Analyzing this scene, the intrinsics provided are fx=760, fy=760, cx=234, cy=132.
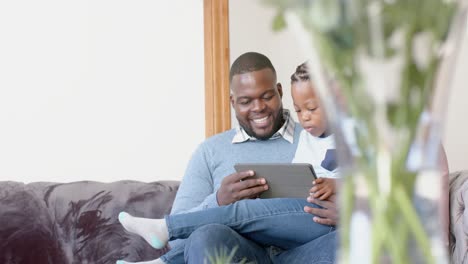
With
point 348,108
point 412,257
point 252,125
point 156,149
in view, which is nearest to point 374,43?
point 348,108

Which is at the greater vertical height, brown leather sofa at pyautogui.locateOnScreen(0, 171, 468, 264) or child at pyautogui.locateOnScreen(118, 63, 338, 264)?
child at pyautogui.locateOnScreen(118, 63, 338, 264)

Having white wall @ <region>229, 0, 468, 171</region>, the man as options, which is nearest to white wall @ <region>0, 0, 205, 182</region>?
white wall @ <region>229, 0, 468, 171</region>

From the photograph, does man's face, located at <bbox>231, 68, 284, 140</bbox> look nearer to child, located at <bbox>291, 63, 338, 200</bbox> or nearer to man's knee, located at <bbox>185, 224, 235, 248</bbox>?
child, located at <bbox>291, 63, 338, 200</bbox>

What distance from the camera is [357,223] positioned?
0.57 m

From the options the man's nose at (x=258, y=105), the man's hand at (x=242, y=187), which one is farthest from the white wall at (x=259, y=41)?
the man's hand at (x=242, y=187)

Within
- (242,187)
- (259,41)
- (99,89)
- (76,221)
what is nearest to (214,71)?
(259,41)

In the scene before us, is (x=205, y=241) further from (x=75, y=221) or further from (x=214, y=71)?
(x=214, y=71)

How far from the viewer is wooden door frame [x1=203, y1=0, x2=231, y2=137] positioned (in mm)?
3219

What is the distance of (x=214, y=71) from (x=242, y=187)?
1.12 metres

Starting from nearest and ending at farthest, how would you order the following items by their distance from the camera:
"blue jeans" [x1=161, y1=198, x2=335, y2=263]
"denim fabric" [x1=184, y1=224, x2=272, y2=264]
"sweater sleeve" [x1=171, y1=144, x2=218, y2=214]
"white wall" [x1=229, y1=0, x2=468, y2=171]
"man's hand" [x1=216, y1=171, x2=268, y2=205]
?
"denim fabric" [x1=184, y1=224, x2=272, y2=264] < "blue jeans" [x1=161, y1=198, x2=335, y2=263] < "man's hand" [x1=216, y1=171, x2=268, y2=205] < "sweater sleeve" [x1=171, y1=144, x2=218, y2=214] < "white wall" [x1=229, y1=0, x2=468, y2=171]

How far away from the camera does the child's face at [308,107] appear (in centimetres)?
228

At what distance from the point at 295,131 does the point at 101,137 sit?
2.98 feet

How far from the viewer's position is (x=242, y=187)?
2186 mm

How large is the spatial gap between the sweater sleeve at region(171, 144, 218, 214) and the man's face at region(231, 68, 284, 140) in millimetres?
190
